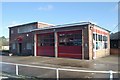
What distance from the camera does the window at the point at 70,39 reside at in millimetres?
21681

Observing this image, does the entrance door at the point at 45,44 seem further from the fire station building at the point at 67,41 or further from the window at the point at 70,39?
the window at the point at 70,39

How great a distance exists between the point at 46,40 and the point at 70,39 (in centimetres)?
447

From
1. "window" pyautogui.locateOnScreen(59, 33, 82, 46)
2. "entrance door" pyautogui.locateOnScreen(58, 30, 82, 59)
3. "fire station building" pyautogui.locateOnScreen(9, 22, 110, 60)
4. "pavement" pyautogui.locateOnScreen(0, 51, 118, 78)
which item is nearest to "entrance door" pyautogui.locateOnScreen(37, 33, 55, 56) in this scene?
"fire station building" pyautogui.locateOnScreen(9, 22, 110, 60)

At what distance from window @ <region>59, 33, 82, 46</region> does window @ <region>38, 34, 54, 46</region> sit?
5.77 ft

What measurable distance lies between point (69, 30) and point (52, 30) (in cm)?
306

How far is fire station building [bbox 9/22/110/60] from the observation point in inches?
818

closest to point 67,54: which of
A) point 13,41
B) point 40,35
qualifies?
point 40,35

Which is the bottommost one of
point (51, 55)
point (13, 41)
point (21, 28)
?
point (51, 55)

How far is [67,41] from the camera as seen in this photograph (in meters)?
22.8

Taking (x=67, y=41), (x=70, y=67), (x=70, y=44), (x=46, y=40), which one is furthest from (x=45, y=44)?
(x=70, y=67)

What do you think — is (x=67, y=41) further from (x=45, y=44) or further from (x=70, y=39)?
(x=45, y=44)

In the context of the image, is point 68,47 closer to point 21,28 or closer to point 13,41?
point 21,28

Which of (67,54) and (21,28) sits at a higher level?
(21,28)

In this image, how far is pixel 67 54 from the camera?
22.4 m
